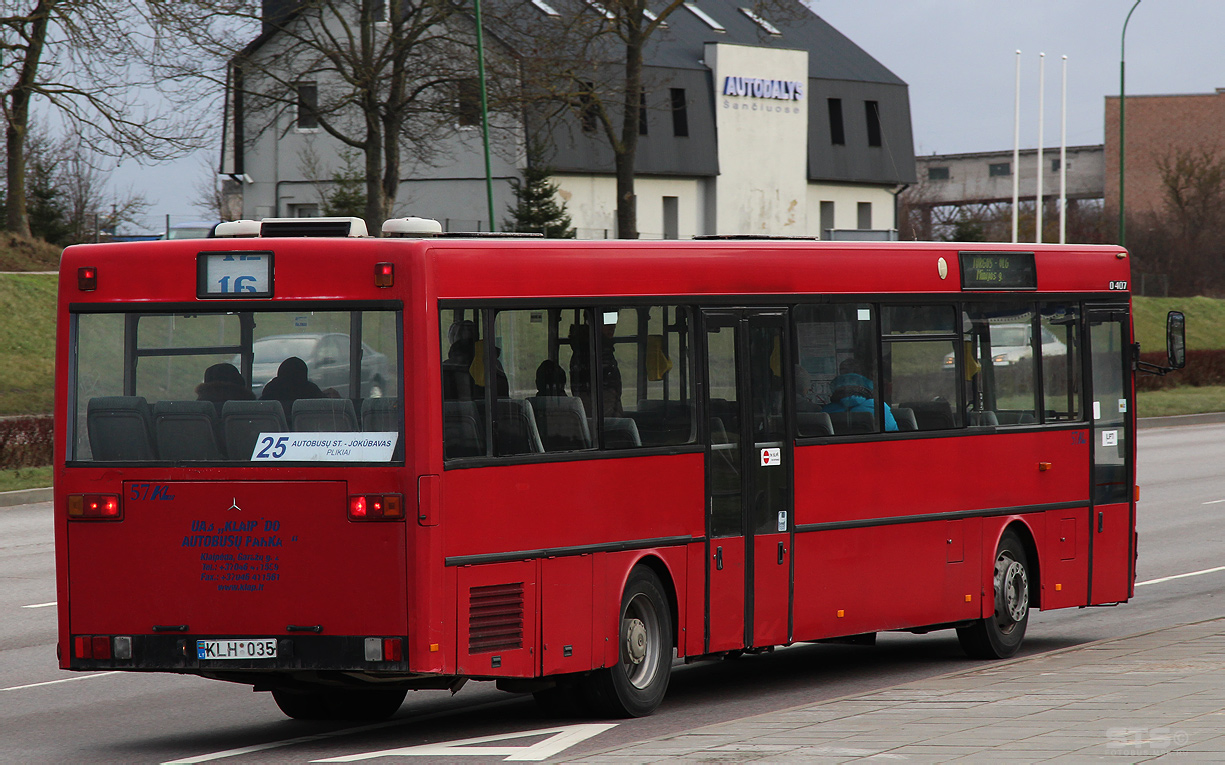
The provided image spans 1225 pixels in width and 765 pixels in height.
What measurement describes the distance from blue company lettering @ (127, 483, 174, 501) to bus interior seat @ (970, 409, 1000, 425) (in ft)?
19.7

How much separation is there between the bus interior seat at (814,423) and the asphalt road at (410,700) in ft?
5.55

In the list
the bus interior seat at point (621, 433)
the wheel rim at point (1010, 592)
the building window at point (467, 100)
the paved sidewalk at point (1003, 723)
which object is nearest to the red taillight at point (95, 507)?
the bus interior seat at point (621, 433)

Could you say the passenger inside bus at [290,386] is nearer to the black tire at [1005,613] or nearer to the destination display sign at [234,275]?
the destination display sign at [234,275]

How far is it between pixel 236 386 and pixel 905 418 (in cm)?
493

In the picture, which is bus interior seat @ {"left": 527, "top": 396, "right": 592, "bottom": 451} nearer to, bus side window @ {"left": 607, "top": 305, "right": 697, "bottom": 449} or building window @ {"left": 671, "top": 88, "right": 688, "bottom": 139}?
bus side window @ {"left": 607, "top": 305, "right": 697, "bottom": 449}

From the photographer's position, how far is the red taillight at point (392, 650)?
26.7 ft

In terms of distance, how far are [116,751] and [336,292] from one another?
271cm

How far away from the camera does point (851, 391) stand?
11.0 m

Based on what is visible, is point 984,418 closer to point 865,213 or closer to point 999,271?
point 999,271

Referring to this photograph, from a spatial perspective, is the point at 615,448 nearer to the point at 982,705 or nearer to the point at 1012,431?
the point at 982,705

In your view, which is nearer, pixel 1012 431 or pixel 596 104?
pixel 1012 431

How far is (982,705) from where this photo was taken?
347 inches

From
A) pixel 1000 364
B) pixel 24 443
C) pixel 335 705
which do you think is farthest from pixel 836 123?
pixel 335 705

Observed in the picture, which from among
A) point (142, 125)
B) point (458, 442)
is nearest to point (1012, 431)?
point (458, 442)
